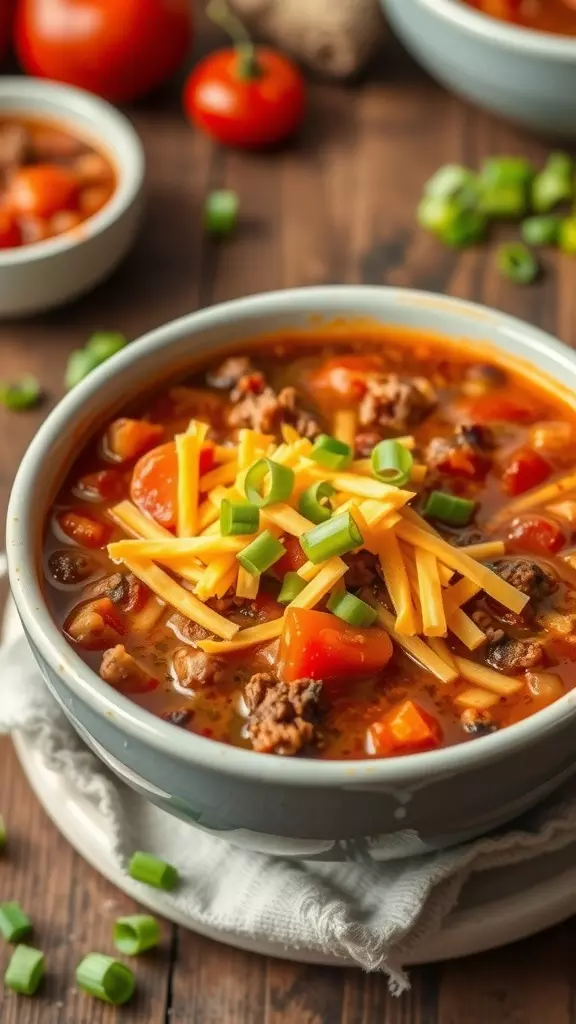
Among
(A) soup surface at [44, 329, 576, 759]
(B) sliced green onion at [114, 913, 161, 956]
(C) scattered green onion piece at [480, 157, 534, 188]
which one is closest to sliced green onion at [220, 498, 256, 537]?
(A) soup surface at [44, 329, 576, 759]

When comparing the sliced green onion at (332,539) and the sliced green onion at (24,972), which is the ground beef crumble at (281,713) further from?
the sliced green onion at (24,972)

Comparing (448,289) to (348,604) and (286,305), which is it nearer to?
(286,305)

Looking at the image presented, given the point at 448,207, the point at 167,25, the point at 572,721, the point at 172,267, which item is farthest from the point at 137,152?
the point at 572,721

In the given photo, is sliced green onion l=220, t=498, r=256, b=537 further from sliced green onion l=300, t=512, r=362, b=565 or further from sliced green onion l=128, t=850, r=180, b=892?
sliced green onion l=128, t=850, r=180, b=892

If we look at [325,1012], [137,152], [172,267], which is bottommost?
[325,1012]

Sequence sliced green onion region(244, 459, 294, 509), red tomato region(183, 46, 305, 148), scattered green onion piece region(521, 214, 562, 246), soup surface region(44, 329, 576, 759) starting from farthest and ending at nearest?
red tomato region(183, 46, 305, 148) → scattered green onion piece region(521, 214, 562, 246) → sliced green onion region(244, 459, 294, 509) → soup surface region(44, 329, 576, 759)

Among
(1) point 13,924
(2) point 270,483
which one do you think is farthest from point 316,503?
(1) point 13,924
